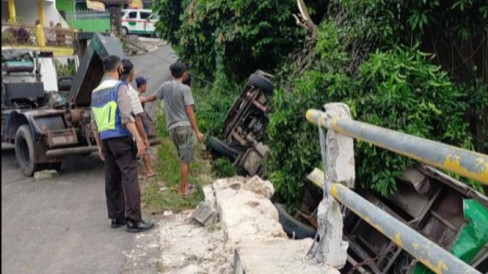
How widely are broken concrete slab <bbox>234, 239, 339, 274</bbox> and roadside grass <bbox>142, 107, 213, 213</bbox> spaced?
9.47 feet

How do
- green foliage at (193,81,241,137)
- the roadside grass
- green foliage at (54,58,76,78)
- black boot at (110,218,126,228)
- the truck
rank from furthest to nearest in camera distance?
green foliage at (54,58,76,78) → green foliage at (193,81,241,137) → the truck → the roadside grass → black boot at (110,218,126,228)

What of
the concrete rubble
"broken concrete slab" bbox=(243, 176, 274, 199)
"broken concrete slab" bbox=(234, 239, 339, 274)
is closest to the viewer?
"broken concrete slab" bbox=(234, 239, 339, 274)

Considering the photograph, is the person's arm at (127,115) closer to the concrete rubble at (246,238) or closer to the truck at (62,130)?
the concrete rubble at (246,238)

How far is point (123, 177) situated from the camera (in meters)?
5.33

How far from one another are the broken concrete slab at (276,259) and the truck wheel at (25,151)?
5991 mm

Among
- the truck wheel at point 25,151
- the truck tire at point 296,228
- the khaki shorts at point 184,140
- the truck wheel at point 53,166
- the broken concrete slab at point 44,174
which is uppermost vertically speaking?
the khaki shorts at point 184,140

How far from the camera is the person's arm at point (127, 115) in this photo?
5168 millimetres

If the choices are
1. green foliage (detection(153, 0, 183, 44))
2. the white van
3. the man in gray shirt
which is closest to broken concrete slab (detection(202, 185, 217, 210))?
the man in gray shirt

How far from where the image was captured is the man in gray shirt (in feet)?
22.1

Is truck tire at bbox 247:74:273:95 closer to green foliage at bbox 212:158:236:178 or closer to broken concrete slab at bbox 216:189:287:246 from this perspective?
green foliage at bbox 212:158:236:178

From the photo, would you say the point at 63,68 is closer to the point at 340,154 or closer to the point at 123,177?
the point at 123,177

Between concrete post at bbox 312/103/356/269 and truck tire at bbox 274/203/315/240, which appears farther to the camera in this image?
truck tire at bbox 274/203/315/240

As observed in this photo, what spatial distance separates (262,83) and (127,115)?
2813 millimetres

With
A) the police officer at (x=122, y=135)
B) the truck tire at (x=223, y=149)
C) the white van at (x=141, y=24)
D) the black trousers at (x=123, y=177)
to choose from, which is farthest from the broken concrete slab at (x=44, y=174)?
the white van at (x=141, y=24)
